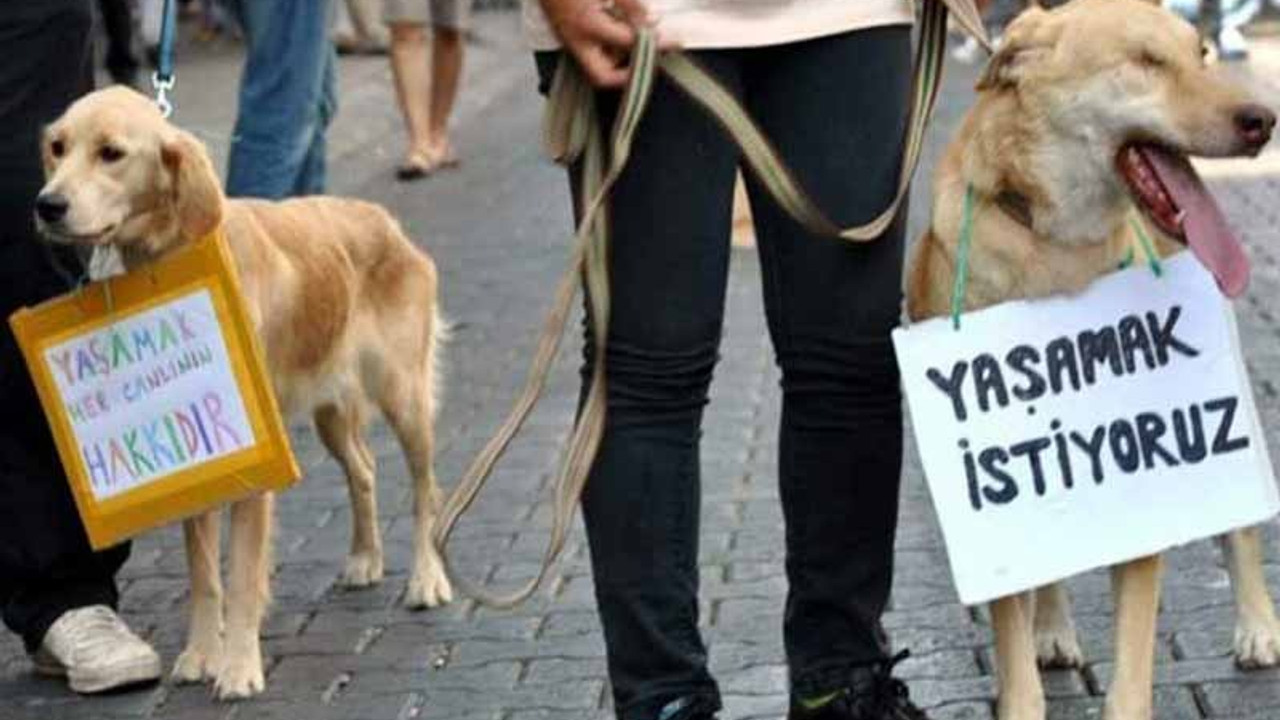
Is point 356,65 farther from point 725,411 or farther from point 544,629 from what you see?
point 544,629

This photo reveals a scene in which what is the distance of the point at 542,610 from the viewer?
5.68 meters

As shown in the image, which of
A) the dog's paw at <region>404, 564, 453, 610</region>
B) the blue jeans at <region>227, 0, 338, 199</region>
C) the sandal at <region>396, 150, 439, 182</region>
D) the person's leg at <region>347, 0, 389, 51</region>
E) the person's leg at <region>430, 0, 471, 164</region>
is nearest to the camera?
the dog's paw at <region>404, 564, 453, 610</region>

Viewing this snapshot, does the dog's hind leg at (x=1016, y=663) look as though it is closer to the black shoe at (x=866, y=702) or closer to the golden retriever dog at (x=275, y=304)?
the black shoe at (x=866, y=702)

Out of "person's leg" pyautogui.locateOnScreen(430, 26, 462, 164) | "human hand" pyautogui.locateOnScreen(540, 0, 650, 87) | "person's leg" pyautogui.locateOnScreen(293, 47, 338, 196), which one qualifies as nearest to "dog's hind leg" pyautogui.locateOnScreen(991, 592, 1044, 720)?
"human hand" pyautogui.locateOnScreen(540, 0, 650, 87)

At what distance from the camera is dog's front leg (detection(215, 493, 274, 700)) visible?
5.31m

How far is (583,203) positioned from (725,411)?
3585mm

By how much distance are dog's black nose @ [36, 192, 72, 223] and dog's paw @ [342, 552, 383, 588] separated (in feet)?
4.11

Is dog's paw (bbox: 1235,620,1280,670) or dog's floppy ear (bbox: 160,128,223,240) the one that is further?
dog's floppy ear (bbox: 160,128,223,240)

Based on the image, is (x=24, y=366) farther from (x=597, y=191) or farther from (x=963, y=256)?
(x=963, y=256)

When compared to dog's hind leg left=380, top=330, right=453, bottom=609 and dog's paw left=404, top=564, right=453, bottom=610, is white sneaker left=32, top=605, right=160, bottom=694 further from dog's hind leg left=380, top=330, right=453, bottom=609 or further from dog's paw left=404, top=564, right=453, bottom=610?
dog's hind leg left=380, top=330, right=453, bottom=609

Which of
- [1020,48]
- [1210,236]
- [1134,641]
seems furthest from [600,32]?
[1134,641]

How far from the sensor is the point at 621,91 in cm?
410

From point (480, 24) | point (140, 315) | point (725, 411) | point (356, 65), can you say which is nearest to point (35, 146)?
point (140, 315)

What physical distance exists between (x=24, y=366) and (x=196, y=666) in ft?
2.26
